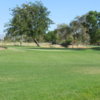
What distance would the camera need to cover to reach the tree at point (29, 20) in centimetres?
9644

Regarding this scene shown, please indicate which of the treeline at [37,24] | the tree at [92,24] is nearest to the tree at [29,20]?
the treeline at [37,24]

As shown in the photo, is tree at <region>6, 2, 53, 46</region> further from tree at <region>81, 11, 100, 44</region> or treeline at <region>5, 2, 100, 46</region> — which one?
tree at <region>81, 11, 100, 44</region>

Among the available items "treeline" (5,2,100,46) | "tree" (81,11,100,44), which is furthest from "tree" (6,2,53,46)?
"tree" (81,11,100,44)

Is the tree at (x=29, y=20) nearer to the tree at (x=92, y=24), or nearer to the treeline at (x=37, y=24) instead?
the treeline at (x=37, y=24)

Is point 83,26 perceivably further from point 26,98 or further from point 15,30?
point 26,98

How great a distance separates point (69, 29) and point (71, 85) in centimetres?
7928

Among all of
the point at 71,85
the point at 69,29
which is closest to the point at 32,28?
the point at 69,29

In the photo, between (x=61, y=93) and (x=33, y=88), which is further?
(x=33, y=88)

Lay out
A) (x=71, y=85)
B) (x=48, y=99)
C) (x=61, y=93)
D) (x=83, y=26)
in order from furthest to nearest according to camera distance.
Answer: (x=83, y=26)
(x=71, y=85)
(x=61, y=93)
(x=48, y=99)

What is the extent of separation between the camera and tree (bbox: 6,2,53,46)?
96438 millimetres

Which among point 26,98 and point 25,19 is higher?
point 25,19

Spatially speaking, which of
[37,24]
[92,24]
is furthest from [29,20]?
[92,24]

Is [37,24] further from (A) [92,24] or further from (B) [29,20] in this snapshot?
(A) [92,24]

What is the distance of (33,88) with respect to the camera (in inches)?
395
